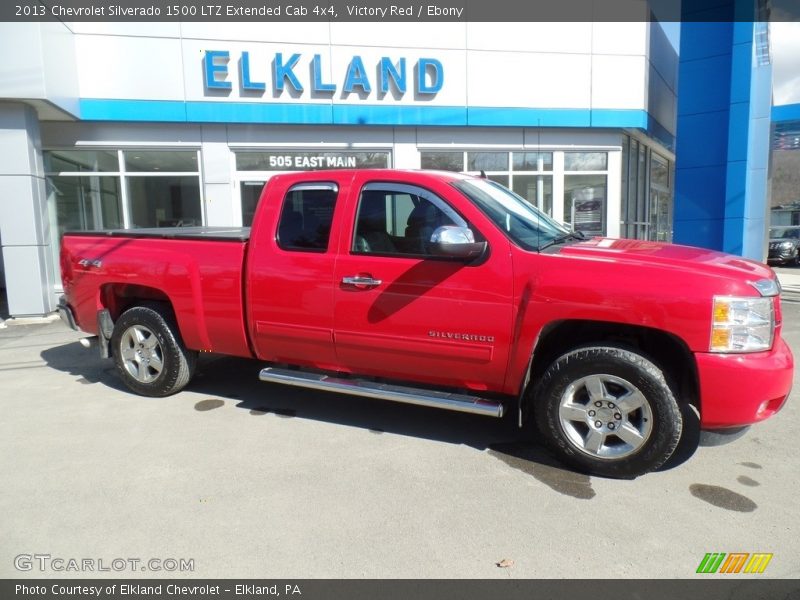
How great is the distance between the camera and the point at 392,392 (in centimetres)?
416

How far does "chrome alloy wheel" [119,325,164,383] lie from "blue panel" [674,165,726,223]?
1246 cm

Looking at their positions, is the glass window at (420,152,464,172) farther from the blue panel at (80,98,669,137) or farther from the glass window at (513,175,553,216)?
the glass window at (513,175,553,216)

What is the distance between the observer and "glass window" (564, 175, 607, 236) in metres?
13.5

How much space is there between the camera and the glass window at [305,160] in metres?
12.1

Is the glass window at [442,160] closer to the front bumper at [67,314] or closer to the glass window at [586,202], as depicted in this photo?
the glass window at [586,202]

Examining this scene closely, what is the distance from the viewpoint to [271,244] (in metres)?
4.58

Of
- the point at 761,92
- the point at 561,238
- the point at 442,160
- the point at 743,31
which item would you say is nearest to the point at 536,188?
the point at 442,160

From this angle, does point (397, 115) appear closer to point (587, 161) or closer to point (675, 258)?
point (587, 161)

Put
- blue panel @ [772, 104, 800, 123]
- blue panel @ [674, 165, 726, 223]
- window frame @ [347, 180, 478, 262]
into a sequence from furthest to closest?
blue panel @ [772, 104, 800, 123] → blue panel @ [674, 165, 726, 223] → window frame @ [347, 180, 478, 262]

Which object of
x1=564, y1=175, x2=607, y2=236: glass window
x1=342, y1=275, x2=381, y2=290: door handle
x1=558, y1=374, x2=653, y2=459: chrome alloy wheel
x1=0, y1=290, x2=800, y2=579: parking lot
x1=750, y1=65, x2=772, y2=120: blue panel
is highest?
x1=750, y1=65, x2=772, y2=120: blue panel

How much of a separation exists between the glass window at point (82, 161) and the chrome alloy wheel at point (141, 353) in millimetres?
7717

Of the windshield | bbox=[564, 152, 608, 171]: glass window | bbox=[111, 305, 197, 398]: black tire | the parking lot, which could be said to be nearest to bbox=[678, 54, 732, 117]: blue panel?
bbox=[564, 152, 608, 171]: glass window

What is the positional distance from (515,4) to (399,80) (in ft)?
10.3

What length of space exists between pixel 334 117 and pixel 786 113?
12.5 metres
